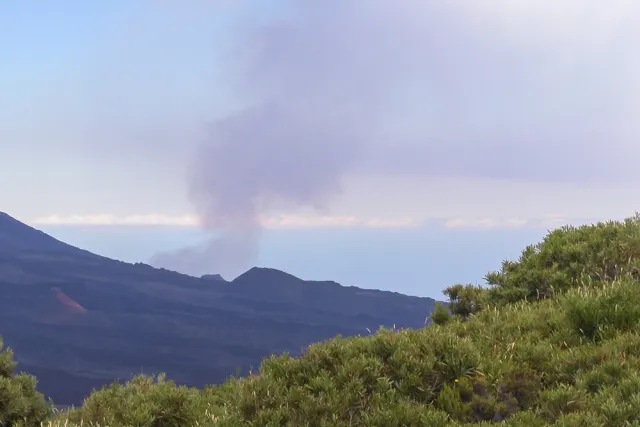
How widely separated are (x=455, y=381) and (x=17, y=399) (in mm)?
8539

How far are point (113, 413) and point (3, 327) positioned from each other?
600 feet

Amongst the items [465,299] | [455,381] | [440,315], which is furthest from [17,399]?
[465,299]

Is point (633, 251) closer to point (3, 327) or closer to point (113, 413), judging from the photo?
point (113, 413)

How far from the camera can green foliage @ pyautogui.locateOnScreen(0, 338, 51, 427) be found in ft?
34.0

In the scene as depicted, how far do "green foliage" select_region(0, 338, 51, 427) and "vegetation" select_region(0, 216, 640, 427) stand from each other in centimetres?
119

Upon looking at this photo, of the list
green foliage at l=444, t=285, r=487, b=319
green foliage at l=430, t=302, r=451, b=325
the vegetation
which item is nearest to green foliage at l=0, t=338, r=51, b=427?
the vegetation

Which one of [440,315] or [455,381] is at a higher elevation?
[440,315]

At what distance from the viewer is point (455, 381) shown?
22.4 feet

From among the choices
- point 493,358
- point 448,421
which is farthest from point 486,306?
point 448,421

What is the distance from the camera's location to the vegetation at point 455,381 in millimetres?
6184

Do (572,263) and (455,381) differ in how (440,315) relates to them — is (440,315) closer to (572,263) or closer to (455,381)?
(572,263)

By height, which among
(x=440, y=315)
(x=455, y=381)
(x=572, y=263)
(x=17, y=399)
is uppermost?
(x=572, y=263)

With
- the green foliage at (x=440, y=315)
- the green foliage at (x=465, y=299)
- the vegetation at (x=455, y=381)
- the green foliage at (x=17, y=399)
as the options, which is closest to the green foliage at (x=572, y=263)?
the green foliage at (x=465, y=299)


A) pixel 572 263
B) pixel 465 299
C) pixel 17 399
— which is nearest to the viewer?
pixel 17 399
